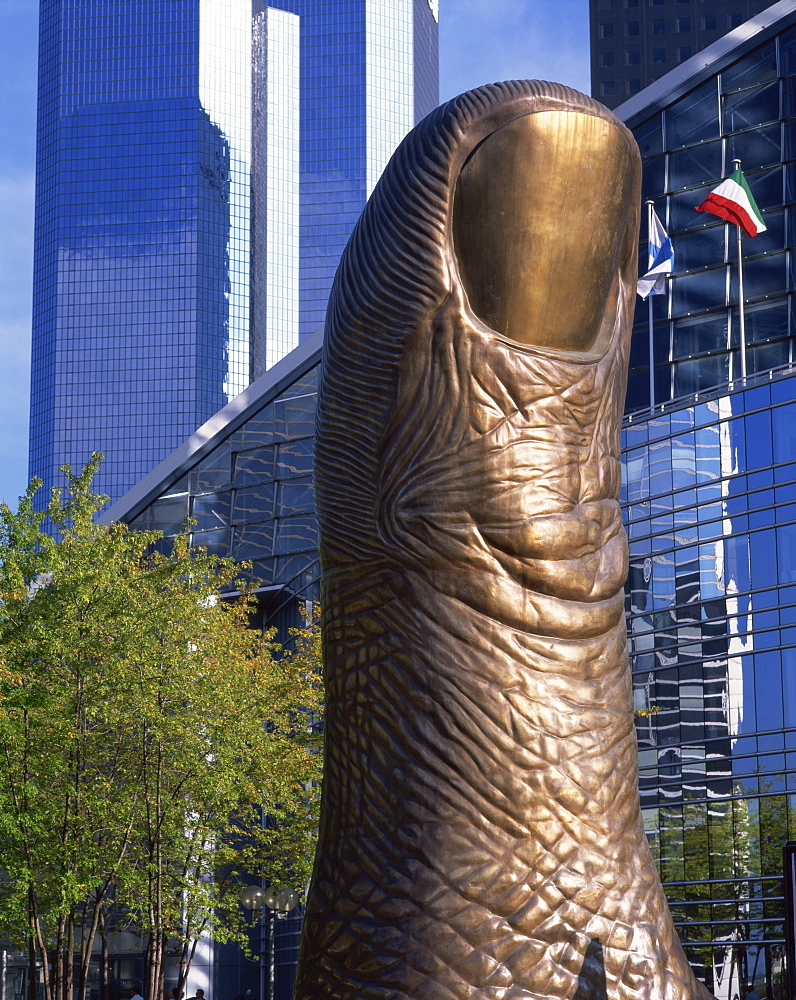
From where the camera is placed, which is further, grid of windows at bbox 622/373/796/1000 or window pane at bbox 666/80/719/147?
window pane at bbox 666/80/719/147

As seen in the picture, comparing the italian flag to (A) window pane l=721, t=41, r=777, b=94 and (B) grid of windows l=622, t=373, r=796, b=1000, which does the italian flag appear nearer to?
(B) grid of windows l=622, t=373, r=796, b=1000

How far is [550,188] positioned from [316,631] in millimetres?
25383

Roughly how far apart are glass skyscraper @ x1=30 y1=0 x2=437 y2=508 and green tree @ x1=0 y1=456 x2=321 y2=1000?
329 feet

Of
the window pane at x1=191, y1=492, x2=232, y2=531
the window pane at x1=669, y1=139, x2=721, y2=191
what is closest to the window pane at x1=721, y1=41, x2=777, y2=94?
the window pane at x1=669, y1=139, x2=721, y2=191

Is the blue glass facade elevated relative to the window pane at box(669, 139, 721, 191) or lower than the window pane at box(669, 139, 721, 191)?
elevated

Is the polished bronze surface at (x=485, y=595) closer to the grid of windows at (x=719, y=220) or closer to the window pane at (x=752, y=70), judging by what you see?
the grid of windows at (x=719, y=220)

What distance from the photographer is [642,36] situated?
10538cm

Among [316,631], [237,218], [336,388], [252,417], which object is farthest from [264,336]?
[336,388]

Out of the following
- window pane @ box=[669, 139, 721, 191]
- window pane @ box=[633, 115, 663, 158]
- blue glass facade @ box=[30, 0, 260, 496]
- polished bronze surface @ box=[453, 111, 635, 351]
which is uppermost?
blue glass facade @ box=[30, 0, 260, 496]

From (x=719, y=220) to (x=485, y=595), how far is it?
40139 mm

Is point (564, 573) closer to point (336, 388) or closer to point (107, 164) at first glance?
point (336, 388)

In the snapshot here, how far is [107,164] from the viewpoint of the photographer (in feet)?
423

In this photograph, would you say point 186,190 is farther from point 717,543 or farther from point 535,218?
point 535,218

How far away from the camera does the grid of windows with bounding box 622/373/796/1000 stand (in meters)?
30.5
